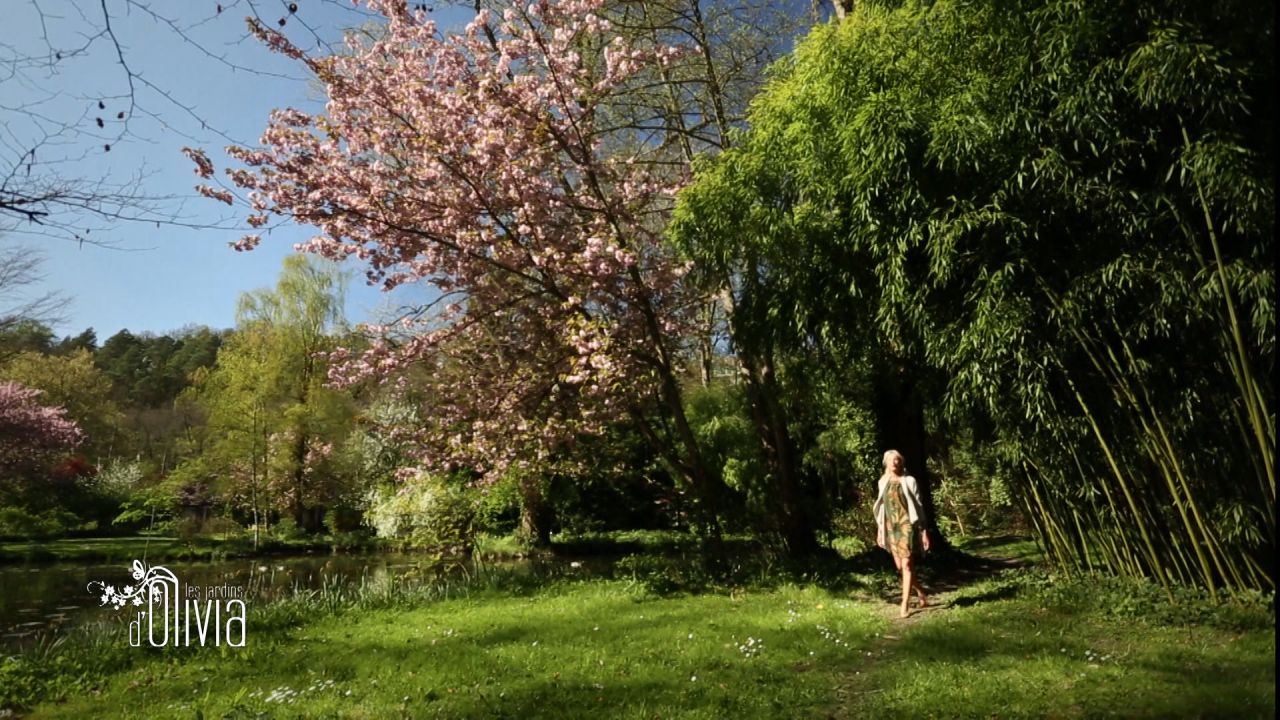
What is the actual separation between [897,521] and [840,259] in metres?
2.32

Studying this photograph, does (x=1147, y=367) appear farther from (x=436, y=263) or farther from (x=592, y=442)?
(x=592, y=442)

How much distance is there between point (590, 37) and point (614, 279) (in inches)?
158

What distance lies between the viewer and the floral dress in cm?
562

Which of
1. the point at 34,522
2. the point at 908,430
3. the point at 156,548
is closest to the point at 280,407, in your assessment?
the point at 156,548

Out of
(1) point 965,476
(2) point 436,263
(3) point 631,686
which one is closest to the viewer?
(3) point 631,686

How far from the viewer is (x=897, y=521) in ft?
18.7

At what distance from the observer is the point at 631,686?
12.6ft

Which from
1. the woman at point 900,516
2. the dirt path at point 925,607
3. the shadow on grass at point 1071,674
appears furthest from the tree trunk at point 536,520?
the shadow on grass at point 1071,674

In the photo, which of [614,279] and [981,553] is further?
[981,553]

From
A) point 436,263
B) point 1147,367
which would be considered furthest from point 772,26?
point 1147,367

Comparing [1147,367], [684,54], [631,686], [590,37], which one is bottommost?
[631,686]

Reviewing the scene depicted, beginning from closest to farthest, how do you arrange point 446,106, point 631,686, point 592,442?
point 631,686 → point 446,106 → point 592,442

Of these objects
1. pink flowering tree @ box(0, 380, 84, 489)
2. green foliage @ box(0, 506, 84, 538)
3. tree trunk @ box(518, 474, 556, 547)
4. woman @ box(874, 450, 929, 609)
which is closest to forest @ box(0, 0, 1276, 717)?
tree trunk @ box(518, 474, 556, 547)

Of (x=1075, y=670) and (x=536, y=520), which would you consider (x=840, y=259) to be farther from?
(x=536, y=520)
